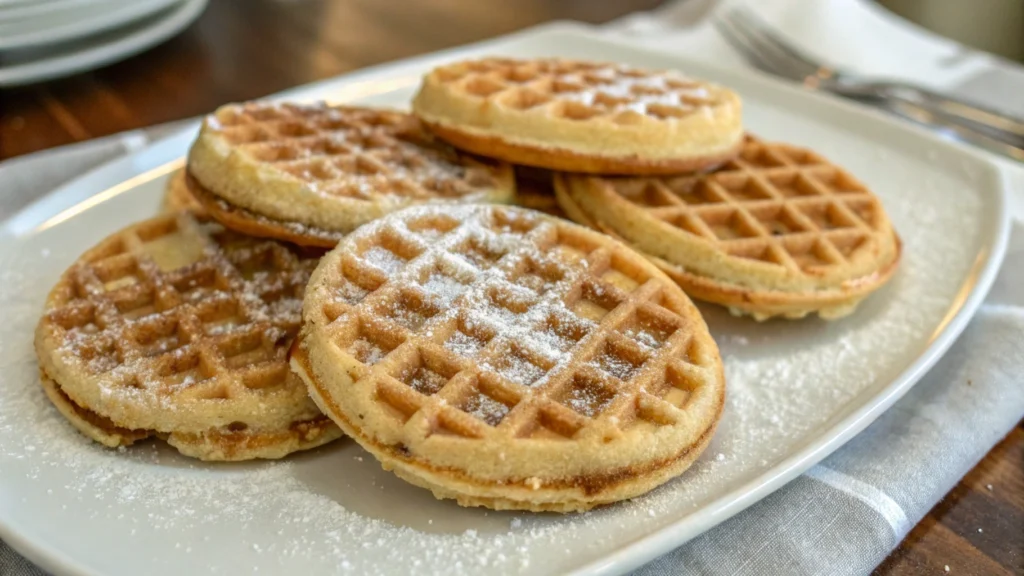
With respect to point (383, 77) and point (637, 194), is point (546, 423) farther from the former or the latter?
point (383, 77)

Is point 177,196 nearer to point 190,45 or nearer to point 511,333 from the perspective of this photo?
point 511,333

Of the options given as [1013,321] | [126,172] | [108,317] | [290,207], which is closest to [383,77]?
[126,172]

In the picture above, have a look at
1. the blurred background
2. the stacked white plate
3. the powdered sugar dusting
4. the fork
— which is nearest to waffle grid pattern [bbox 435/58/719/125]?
the powdered sugar dusting

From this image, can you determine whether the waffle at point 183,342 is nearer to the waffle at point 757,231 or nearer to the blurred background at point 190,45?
the waffle at point 757,231

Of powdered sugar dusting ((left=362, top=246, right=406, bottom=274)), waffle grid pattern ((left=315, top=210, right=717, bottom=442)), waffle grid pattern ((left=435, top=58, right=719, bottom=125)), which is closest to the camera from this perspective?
waffle grid pattern ((left=315, top=210, right=717, bottom=442))

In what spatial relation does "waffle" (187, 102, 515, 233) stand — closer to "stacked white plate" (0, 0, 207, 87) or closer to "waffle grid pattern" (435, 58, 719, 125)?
"waffle grid pattern" (435, 58, 719, 125)

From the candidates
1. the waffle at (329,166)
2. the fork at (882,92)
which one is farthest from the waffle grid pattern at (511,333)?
the fork at (882,92)

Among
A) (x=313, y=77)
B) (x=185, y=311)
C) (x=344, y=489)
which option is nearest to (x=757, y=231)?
(x=344, y=489)
